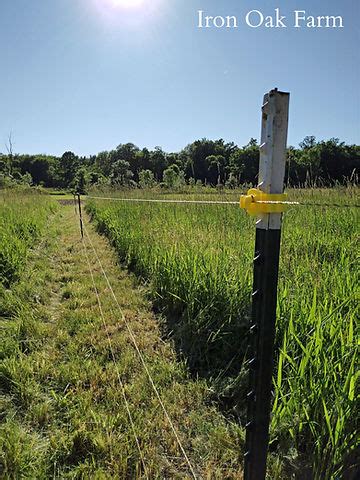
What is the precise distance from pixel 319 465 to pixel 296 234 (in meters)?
2.75

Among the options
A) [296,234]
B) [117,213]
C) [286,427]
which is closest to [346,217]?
[296,234]

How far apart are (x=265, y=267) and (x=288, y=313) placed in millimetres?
1365

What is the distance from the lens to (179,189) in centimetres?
788

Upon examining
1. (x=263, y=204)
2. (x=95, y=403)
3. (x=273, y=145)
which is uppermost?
(x=273, y=145)

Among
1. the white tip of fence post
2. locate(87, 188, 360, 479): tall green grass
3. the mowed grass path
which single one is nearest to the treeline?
locate(87, 188, 360, 479): tall green grass

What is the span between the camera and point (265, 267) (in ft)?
3.00

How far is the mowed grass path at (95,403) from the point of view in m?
1.59

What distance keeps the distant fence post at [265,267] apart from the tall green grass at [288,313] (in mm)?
546

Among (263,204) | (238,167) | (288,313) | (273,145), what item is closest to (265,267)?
(263,204)

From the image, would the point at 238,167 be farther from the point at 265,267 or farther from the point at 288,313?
the point at 265,267

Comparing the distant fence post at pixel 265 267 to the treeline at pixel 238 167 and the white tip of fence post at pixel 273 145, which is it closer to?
the white tip of fence post at pixel 273 145

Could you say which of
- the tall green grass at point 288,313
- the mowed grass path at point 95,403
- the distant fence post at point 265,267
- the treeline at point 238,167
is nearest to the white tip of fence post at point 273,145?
the distant fence post at point 265,267

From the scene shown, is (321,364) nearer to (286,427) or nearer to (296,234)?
(286,427)

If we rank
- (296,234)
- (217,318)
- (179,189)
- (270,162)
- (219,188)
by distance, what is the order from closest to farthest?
(270,162) → (217,318) → (296,234) → (219,188) → (179,189)
